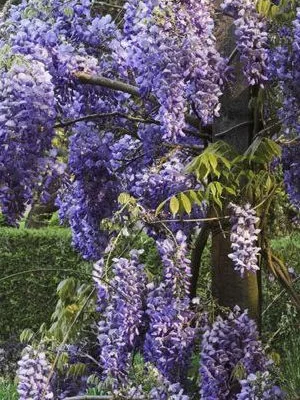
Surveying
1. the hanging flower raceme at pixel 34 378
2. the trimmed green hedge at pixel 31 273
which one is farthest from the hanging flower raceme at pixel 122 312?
the trimmed green hedge at pixel 31 273

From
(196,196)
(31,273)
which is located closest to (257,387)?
(196,196)

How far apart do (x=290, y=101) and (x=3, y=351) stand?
226 inches

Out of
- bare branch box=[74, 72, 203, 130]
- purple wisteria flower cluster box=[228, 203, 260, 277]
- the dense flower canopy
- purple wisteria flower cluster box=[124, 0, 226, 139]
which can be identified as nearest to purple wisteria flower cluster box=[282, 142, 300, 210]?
the dense flower canopy

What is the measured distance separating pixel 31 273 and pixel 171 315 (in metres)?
5.59

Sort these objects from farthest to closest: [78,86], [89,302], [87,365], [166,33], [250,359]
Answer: [87,365] → [89,302] → [78,86] → [250,359] → [166,33]

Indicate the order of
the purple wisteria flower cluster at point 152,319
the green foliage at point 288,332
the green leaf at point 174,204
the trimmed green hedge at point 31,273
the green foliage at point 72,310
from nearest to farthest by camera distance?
the green leaf at point 174,204, the purple wisteria flower cluster at point 152,319, the green foliage at point 72,310, the green foliage at point 288,332, the trimmed green hedge at point 31,273

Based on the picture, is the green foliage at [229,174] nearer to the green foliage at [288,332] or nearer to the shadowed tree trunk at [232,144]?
the shadowed tree trunk at [232,144]

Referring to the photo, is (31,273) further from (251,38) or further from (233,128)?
(251,38)

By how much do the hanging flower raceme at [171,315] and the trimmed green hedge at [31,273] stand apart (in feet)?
17.6

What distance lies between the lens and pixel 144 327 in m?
2.90

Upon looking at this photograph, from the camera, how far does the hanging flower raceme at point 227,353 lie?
9.05ft

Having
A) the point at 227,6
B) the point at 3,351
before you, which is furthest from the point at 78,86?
the point at 3,351

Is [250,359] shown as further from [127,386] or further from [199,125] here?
[199,125]

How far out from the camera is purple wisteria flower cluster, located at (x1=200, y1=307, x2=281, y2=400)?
276cm
